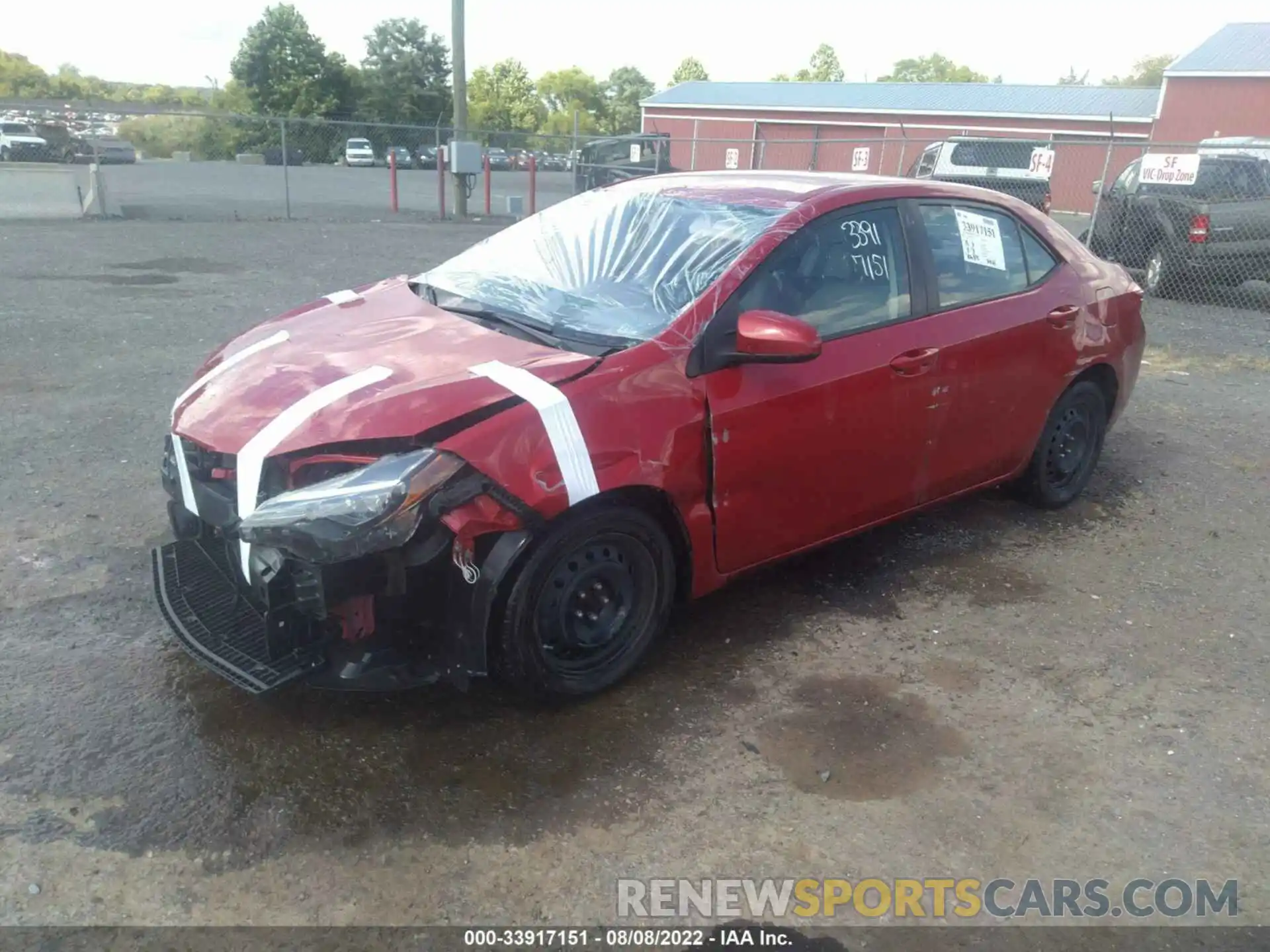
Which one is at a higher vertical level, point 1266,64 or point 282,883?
point 1266,64

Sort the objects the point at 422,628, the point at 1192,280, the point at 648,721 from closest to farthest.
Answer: the point at 422,628
the point at 648,721
the point at 1192,280

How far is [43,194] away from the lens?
16.9m

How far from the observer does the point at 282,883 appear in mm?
2408

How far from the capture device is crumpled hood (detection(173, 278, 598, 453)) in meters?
2.81

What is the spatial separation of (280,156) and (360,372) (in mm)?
42862

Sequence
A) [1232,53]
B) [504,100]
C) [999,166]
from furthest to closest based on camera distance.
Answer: [504,100]
[1232,53]
[999,166]

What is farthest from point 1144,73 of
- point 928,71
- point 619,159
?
point 619,159

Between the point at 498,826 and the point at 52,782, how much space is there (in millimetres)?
1255

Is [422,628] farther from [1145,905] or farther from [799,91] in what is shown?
[799,91]

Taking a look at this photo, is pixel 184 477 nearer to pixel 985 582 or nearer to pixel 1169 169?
pixel 985 582

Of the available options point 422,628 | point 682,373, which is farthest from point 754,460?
point 422,628

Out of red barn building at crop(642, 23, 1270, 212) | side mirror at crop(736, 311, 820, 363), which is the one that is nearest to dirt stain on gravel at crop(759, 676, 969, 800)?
side mirror at crop(736, 311, 820, 363)

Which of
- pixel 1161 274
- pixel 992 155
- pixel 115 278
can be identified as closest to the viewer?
pixel 115 278

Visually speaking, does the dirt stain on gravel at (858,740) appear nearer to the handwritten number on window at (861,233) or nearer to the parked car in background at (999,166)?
the handwritten number on window at (861,233)
